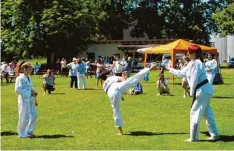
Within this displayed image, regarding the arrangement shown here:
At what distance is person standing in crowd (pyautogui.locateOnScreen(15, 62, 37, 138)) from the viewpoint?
35.4 ft

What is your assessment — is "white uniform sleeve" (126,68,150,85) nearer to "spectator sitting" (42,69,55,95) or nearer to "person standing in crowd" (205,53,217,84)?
"person standing in crowd" (205,53,217,84)

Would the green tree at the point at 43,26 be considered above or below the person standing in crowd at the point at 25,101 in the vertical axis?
above

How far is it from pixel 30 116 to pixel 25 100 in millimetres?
409

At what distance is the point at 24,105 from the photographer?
1082cm

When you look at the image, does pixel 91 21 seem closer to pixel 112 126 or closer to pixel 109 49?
pixel 109 49

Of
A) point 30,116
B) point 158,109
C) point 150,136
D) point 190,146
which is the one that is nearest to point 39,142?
point 30,116

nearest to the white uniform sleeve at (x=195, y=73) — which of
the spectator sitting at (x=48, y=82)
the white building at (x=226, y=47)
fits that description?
the spectator sitting at (x=48, y=82)

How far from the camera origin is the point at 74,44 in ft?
178

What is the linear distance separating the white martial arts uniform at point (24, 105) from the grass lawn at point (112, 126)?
30 cm

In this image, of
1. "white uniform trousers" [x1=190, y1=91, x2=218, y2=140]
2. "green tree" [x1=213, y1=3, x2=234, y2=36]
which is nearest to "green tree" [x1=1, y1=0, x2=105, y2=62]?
"green tree" [x1=213, y1=3, x2=234, y2=36]

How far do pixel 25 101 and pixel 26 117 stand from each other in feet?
1.19

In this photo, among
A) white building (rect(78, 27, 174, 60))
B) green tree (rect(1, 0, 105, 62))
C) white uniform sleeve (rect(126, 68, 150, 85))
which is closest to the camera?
white uniform sleeve (rect(126, 68, 150, 85))

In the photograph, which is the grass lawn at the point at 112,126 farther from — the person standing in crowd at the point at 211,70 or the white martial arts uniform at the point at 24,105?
the person standing in crowd at the point at 211,70

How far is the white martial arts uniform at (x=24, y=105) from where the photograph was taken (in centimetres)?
1077
